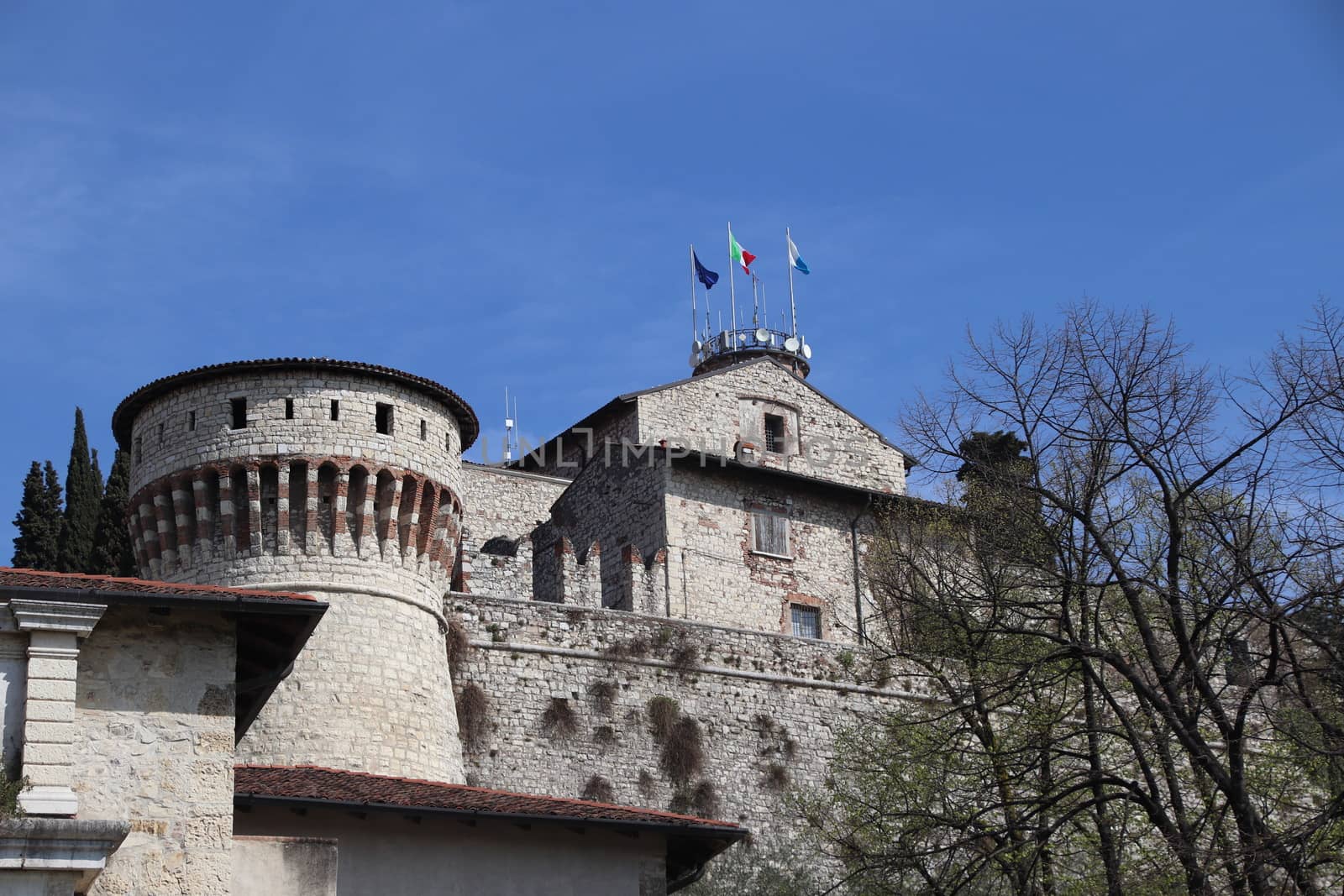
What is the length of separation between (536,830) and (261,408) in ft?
38.1

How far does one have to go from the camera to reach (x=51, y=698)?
1341 centimetres

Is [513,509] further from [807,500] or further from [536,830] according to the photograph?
[536,830]

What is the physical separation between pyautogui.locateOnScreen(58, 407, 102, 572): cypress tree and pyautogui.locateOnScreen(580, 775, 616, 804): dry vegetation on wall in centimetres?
1222

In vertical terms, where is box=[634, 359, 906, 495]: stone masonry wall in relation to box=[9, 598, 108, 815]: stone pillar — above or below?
above

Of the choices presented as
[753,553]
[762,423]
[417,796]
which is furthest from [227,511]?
[762,423]

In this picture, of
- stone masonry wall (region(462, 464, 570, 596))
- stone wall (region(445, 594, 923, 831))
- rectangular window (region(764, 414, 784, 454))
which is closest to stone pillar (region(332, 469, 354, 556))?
stone wall (region(445, 594, 923, 831))

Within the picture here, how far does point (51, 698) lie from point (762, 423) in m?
31.5

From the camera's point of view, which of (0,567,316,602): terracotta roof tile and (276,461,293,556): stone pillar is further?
(276,461,293,556): stone pillar

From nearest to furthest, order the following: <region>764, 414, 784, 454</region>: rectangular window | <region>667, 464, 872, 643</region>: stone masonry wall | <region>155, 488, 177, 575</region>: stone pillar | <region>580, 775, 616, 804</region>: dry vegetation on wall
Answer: <region>155, 488, 177, 575</region>: stone pillar
<region>580, 775, 616, 804</region>: dry vegetation on wall
<region>667, 464, 872, 643</region>: stone masonry wall
<region>764, 414, 784, 454</region>: rectangular window

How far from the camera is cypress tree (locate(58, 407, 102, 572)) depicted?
35.6 meters

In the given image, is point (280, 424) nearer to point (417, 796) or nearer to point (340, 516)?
point (340, 516)

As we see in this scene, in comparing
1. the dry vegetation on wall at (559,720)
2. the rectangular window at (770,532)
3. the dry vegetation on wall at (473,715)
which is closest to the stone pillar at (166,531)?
the dry vegetation on wall at (473,715)

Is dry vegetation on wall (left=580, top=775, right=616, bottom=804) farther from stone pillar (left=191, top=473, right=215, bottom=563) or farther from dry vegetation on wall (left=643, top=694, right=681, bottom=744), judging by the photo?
stone pillar (left=191, top=473, right=215, bottom=563)

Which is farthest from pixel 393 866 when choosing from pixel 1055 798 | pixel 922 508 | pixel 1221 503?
pixel 922 508
